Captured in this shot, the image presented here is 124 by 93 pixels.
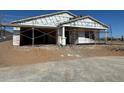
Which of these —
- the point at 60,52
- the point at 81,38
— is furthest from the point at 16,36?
the point at 81,38

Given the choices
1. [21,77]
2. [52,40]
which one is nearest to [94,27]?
[52,40]

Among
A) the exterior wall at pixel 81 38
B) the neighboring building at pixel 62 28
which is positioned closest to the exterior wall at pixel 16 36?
the neighboring building at pixel 62 28

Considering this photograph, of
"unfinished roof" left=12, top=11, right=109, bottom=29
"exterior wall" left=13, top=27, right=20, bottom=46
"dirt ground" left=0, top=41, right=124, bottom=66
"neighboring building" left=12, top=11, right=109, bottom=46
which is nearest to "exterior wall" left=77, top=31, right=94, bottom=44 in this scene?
"neighboring building" left=12, top=11, right=109, bottom=46

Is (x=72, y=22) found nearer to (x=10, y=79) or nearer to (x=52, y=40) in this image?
(x=52, y=40)

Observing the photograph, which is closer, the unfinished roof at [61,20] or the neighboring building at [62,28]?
the neighboring building at [62,28]

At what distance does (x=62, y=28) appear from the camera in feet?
81.6

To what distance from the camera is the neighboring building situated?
24453 millimetres

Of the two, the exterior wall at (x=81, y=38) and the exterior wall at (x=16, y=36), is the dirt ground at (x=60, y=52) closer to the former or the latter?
the exterior wall at (x=16, y=36)

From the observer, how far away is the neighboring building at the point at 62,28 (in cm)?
2445

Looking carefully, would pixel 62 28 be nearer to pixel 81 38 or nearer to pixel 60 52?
pixel 81 38

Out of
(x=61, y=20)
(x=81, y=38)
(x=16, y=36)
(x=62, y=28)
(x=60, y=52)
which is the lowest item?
(x=60, y=52)

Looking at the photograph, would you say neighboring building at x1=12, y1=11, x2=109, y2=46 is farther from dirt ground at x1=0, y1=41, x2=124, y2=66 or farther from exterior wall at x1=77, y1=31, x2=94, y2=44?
dirt ground at x1=0, y1=41, x2=124, y2=66

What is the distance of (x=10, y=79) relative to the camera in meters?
8.19

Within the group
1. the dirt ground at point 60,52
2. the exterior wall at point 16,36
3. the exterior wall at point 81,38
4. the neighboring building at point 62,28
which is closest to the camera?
the dirt ground at point 60,52
